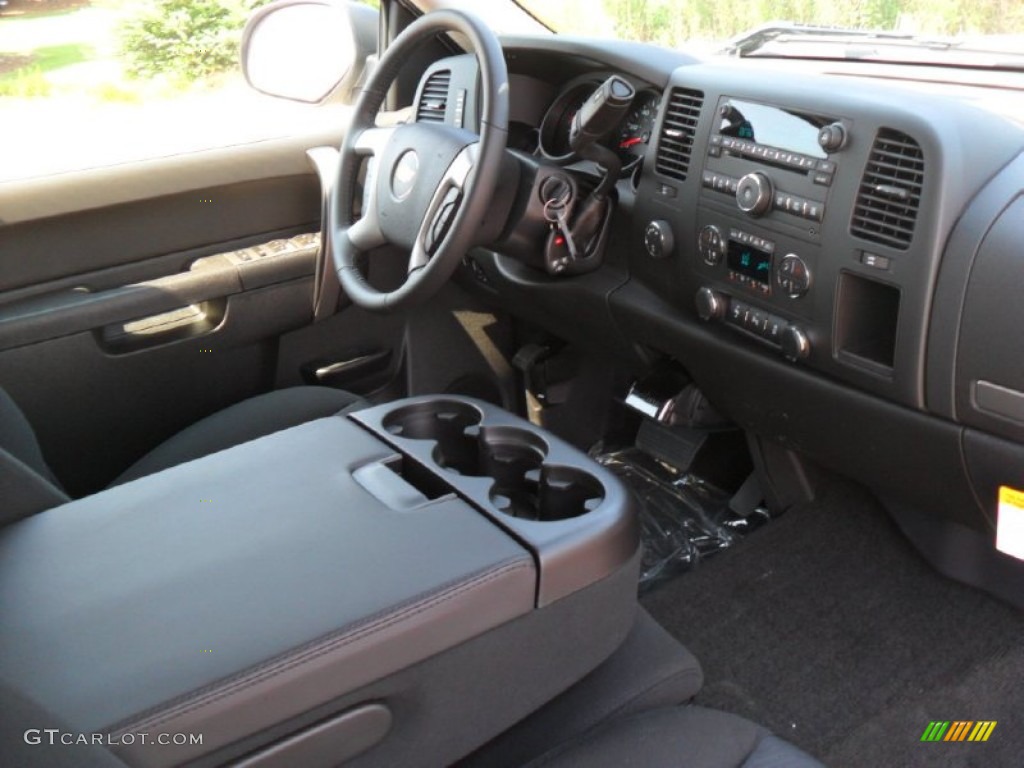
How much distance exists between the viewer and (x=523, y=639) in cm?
110

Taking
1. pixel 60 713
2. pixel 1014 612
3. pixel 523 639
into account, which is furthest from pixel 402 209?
pixel 1014 612

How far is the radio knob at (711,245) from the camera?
169cm

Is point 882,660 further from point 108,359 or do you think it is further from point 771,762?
point 108,359

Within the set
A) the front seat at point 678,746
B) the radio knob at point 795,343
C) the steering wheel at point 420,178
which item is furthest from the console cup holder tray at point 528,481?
the radio knob at point 795,343

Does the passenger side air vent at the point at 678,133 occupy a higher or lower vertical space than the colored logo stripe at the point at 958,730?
higher

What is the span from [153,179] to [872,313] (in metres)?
1.41

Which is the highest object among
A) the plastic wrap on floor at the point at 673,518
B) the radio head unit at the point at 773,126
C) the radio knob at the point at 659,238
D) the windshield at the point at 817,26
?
the windshield at the point at 817,26

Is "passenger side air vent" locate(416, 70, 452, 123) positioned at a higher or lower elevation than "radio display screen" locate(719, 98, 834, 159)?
lower

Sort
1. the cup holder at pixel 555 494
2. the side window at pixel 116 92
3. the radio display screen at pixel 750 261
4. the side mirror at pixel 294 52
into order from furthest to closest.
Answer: the side mirror at pixel 294 52, the side window at pixel 116 92, the radio display screen at pixel 750 261, the cup holder at pixel 555 494

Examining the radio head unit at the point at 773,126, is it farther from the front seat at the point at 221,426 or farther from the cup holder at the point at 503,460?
the front seat at the point at 221,426

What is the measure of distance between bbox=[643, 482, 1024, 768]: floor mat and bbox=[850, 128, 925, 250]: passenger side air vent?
33.0 inches

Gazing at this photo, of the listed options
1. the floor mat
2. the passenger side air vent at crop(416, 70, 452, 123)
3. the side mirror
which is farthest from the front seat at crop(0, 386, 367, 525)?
the side mirror

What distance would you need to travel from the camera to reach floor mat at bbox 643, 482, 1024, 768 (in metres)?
1.74

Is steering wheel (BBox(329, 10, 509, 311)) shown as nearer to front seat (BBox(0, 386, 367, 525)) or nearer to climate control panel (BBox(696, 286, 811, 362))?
front seat (BBox(0, 386, 367, 525))
